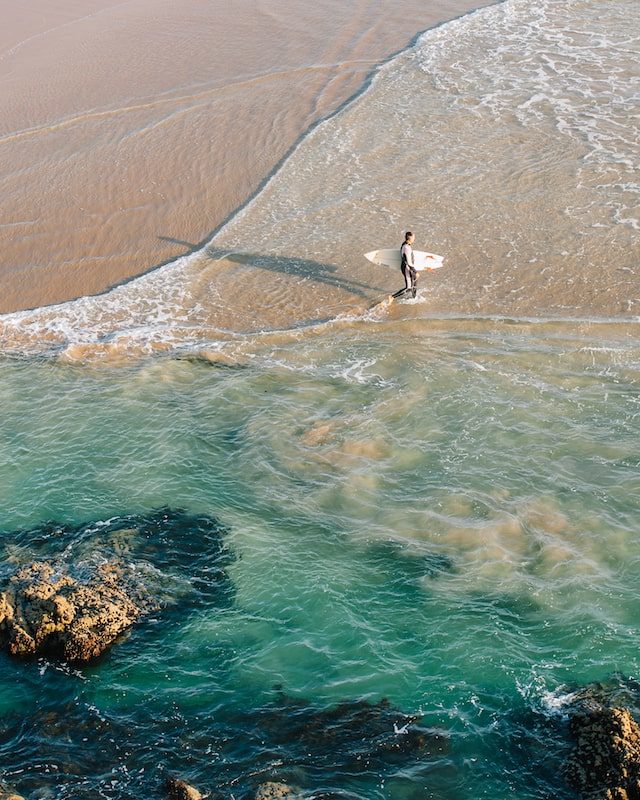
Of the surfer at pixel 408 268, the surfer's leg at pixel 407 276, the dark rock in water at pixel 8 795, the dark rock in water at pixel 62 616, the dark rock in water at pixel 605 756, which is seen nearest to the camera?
the dark rock in water at pixel 605 756

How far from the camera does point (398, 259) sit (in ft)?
57.1

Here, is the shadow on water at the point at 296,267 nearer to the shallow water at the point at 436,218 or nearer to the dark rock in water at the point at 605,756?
the shallow water at the point at 436,218

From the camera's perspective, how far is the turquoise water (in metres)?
8.91

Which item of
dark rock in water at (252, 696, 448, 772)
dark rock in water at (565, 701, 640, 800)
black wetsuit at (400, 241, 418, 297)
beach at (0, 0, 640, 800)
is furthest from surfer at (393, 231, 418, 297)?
dark rock in water at (565, 701, 640, 800)

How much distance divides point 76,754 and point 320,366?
8316 millimetres

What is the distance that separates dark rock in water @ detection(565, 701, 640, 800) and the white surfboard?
10.2 metres

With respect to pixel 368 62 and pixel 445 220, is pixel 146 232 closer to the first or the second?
pixel 445 220

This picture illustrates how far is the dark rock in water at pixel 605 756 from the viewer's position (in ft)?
26.0

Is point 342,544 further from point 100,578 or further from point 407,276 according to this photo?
point 407,276

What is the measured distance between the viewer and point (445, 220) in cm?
1927

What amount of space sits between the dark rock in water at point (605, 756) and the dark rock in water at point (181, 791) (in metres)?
3.76

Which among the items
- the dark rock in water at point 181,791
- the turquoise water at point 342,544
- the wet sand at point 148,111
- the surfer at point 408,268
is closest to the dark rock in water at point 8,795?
the turquoise water at point 342,544

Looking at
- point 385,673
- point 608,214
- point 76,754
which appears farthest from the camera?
point 608,214

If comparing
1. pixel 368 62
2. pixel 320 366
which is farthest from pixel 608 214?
pixel 368 62
